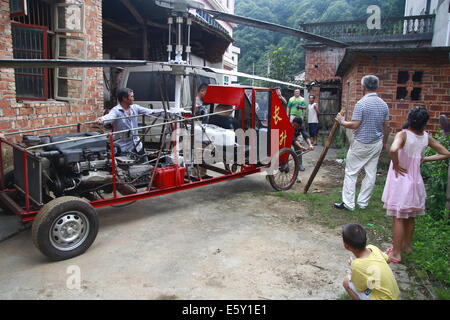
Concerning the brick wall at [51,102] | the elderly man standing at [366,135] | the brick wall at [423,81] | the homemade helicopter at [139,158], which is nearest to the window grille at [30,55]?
the brick wall at [51,102]

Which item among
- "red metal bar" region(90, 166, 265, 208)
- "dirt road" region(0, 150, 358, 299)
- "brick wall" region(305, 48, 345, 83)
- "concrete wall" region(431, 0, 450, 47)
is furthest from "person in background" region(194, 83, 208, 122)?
"brick wall" region(305, 48, 345, 83)

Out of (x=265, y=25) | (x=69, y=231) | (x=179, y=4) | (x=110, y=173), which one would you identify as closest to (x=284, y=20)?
(x=265, y=25)

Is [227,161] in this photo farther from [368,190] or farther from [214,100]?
[368,190]

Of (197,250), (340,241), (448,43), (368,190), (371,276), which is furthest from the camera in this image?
(448,43)

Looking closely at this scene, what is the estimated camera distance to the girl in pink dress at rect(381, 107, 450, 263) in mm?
3697

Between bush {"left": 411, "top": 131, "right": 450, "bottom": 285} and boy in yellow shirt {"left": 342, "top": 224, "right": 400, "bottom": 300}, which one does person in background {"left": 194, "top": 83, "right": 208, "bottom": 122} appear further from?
boy in yellow shirt {"left": 342, "top": 224, "right": 400, "bottom": 300}

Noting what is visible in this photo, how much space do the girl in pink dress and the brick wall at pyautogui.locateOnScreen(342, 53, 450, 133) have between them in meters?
5.29

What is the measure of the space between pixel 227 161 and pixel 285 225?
156 cm

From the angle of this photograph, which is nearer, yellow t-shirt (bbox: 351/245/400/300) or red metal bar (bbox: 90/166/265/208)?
yellow t-shirt (bbox: 351/245/400/300)

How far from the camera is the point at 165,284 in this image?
3398 millimetres

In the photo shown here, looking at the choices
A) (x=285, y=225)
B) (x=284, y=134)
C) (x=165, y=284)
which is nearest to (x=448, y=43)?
(x=284, y=134)

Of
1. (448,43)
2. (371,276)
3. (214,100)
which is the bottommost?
(371,276)

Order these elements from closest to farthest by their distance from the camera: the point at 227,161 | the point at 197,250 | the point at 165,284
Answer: the point at 165,284, the point at 197,250, the point at 227,161

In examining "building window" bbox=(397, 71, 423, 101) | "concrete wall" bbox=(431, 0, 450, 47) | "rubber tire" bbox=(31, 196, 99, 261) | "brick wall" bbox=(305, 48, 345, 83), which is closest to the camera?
"rubber tire" bbox=(31, 196, 99, 261)
